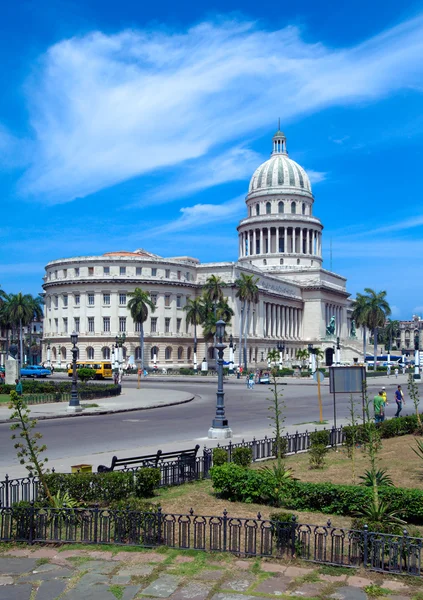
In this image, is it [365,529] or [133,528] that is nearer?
[365,529]

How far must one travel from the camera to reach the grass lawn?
12055 mm

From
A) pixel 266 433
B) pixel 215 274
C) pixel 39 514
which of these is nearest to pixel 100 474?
pixel 39 514

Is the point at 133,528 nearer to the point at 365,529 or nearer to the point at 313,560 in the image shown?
the point at 313,560

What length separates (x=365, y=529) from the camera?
29.6 ft

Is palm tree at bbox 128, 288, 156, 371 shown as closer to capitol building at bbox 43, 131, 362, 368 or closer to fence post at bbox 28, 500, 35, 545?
capitol building at bbox 43, 131, 362, 368

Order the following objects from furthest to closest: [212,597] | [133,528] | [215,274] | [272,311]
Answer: [272,311] < [215,274] < [133,528] < [212,597]

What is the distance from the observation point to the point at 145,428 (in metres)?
26.6

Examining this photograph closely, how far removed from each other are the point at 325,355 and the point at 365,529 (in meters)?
117

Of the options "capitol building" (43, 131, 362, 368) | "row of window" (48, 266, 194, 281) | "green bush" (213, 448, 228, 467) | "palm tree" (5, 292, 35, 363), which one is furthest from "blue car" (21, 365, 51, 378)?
"green bush" (213, 448, 228, 467)

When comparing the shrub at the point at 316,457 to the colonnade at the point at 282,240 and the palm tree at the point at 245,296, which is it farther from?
the colonnade at the point at 282,240

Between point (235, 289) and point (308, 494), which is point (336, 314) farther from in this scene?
point (308, 494)

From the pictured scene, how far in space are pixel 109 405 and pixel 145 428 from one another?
1107cm

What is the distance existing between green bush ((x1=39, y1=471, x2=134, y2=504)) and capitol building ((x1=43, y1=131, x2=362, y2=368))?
8456cm

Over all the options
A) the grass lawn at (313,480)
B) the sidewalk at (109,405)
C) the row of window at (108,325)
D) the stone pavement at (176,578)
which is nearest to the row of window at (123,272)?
the row of window at (108,325)
